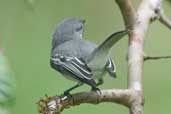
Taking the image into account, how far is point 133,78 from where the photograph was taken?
1556mm

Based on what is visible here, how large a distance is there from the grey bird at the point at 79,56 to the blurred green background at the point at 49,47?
106cm

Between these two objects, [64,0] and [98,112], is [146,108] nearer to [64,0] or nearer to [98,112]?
[98,112]

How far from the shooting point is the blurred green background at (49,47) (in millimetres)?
2910

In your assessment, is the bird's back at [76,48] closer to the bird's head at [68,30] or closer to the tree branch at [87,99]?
the bird's head at [68,30]

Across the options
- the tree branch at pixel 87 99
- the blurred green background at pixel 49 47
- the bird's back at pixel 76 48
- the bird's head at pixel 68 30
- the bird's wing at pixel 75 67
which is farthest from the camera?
the blurred green background at pixel 49 47

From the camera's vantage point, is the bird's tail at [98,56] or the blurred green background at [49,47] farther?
the blurred green background at [49,47]

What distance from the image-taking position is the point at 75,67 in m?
1.55

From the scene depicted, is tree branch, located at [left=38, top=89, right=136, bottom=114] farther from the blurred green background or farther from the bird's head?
the blurred green background

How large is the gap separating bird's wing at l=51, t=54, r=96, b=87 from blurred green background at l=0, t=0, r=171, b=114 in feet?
3.75

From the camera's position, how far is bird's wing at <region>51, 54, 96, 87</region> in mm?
1482

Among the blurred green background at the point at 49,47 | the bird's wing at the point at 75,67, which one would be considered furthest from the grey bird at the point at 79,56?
the blurred green background at the point at 49,47

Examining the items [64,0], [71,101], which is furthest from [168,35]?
[71,101]

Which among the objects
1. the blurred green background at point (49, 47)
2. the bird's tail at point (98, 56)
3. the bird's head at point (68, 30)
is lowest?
the blurred green background at point (49, 47)

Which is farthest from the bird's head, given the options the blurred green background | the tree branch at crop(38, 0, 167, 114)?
the blurred green background
